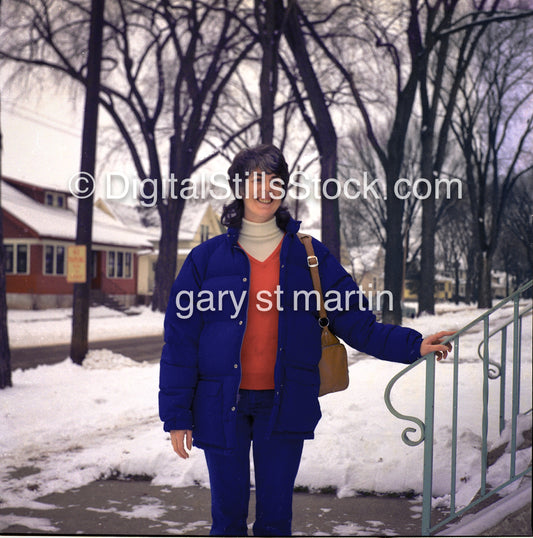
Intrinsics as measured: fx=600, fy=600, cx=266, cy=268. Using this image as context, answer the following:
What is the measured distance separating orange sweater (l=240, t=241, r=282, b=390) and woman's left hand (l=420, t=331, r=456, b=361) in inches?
22.8

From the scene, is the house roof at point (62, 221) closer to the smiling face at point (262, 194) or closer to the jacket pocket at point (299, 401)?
the smiling face at point (262, 194)

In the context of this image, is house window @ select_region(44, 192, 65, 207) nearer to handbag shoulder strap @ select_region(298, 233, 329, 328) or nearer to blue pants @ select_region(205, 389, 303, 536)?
handbag shoulder strap @ select_region(298, 233, 329, 328)

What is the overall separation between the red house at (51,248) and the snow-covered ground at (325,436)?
1698 millimetres

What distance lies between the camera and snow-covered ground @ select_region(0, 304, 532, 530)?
3.50 m

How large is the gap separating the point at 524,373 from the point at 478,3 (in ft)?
9.78

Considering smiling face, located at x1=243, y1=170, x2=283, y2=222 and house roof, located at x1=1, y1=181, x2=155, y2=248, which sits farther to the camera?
house roof, located at x1=1, y1=181, x2=155, y2=248

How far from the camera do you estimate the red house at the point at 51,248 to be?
6.57 meters

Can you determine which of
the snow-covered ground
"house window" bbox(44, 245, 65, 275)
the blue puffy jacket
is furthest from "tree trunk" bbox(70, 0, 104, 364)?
the blue puffy jacket

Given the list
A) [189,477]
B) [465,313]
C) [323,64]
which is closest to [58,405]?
[189,477]

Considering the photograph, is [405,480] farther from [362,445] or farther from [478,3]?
[478,3]

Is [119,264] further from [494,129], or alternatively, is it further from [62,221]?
[494,129]

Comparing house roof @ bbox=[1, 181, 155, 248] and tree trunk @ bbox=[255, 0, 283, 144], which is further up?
tree trunk @ bbox=[255, 0, 283, 144]

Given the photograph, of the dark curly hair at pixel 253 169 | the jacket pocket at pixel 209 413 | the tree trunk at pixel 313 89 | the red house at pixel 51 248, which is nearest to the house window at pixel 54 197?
the red house at pixel 51 248

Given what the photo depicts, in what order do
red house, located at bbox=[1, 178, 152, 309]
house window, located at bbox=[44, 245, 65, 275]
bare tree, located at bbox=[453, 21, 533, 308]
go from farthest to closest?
1. house window, located at bbox=[44, 245, 65, 275]
2. red house, located at bbox=[1, 178, 152, 309]
3. bare tree, located at bbox=[453, 21, 533, 308]
